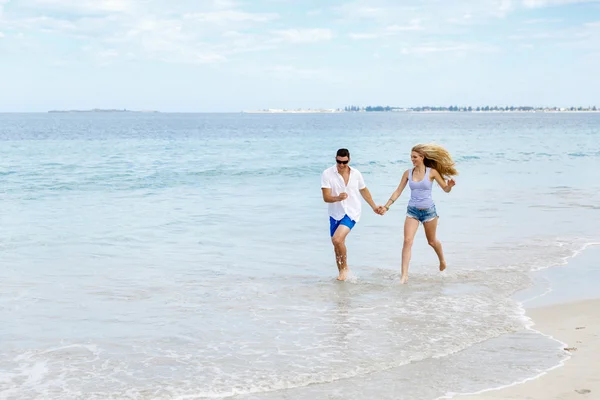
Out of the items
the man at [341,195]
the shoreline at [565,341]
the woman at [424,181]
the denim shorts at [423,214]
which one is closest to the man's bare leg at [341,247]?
the man at [341,195]

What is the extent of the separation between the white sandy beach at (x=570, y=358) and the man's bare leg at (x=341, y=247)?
2513 mm

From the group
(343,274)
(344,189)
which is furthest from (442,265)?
(344,189)

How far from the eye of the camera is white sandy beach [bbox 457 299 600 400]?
524 centimetres

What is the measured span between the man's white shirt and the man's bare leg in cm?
16

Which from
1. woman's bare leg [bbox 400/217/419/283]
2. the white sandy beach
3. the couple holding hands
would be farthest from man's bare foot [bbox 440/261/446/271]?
the white sandy beach

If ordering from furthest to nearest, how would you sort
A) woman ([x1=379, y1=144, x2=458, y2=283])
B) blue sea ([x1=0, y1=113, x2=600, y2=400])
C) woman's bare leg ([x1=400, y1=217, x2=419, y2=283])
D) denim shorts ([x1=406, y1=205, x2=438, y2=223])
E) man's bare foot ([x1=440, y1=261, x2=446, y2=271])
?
man's bare foot ([x1=440, y1=261, x2=446, y2=271])
denim shorts ([x1=406, y1=205, x2=438, y2=223])
woman's bare leg ([x1=400, y1=217, x2=419, y2=283])
woman ([x1=379, y1=144, x2=458, y2=283])
blue sea ([x1=0, y1=113, x2=600, y2=400])

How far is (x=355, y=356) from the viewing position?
250 inches

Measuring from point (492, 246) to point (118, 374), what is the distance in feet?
A: 25.7

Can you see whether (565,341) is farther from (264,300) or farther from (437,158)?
(264,300)

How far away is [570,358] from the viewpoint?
6.09 metres

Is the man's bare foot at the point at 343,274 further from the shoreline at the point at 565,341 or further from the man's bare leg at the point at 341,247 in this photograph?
the shoreline at the point at 565,341

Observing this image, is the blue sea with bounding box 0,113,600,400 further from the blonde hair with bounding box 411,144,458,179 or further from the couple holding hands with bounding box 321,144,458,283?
the blonde hair with bounding box 411,144,458,179

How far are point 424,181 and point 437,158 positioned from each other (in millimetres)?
342

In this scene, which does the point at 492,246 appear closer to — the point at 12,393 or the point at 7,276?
the point at 7,276
